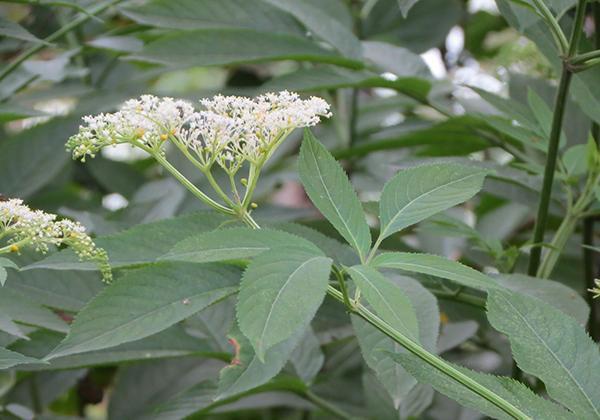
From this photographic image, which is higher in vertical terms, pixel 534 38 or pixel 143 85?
pixel 534 38

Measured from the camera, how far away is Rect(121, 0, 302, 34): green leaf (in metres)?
1.17

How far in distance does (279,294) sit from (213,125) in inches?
7.0

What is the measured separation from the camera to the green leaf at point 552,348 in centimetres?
71

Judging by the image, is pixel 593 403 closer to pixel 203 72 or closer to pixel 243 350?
pixel 243 350

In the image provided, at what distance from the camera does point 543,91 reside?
1.34m

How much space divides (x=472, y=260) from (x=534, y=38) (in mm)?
441

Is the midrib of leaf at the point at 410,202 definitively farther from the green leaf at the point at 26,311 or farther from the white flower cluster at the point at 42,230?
the green leaf at the point at 26,311

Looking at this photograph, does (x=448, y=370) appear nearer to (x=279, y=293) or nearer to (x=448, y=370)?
(x=448, y=370)

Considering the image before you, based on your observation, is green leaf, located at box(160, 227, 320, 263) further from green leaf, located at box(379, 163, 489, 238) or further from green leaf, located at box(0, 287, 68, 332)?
green leaf, located at box(0, 287, 68, 332)

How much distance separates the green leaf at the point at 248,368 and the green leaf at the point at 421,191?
0.14 m

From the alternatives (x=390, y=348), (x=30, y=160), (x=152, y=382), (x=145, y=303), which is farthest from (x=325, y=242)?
(x=30, y=160)

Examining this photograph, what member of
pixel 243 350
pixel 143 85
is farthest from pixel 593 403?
pixel 143 85

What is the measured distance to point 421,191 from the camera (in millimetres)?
711

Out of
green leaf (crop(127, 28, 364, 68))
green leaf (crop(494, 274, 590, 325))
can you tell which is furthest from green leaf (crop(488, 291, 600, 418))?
green leaf (crop(127, 28, 364, 68))
